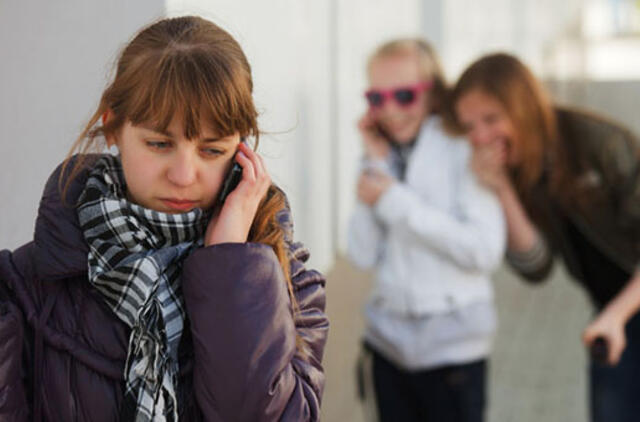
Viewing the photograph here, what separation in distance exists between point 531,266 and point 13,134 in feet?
7.64

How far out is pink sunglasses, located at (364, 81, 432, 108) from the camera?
10.9ft

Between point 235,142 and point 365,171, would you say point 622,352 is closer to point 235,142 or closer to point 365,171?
point 365,171

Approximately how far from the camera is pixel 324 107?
11.2 feet

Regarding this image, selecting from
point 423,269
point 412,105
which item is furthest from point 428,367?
point 412,105

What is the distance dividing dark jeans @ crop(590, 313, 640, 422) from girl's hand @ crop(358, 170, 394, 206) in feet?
3.44

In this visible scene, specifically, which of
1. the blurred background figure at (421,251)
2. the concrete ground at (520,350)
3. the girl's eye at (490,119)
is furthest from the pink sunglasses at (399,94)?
the concrete ground at (520,350)

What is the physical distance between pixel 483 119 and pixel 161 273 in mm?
2099

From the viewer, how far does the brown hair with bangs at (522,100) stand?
3.27 m

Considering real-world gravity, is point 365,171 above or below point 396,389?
above

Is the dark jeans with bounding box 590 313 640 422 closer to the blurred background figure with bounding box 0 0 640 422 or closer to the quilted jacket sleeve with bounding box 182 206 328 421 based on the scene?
the blurred background figure with bounding box 0 0 640 422


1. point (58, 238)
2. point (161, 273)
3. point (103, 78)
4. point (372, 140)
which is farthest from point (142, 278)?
point (372, 140)

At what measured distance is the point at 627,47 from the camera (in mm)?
14258

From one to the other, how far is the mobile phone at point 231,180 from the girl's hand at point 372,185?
181cm

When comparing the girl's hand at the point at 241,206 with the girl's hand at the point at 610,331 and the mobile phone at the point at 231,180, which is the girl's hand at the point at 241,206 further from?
the girl's hand at the point at 610,331
